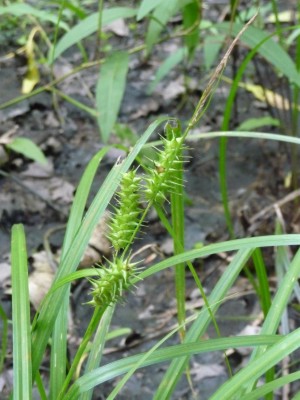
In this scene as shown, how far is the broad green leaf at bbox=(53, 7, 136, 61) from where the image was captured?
68.8 inches

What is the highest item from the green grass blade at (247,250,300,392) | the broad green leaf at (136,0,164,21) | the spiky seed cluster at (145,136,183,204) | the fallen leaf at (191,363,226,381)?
the broad green leaf at (136,0,164,21)

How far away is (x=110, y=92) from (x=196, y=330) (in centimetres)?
→ 91

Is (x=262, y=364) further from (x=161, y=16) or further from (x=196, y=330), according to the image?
(x=161, y=16)

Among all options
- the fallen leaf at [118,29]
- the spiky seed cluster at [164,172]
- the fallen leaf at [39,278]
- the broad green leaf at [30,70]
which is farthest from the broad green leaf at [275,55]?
the fallen leaf at [118,29]

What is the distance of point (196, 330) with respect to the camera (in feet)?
3.34

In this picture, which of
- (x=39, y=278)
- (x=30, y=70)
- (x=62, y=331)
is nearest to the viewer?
(x=62, y=331)

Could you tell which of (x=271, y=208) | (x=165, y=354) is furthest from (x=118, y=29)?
(x=165, y=354)

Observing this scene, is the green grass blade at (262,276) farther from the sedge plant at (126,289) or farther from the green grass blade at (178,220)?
the green grass blade at (178,220)

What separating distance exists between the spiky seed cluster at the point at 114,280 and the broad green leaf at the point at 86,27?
3.42ft

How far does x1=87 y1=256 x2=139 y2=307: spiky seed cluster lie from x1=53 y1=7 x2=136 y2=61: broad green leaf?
1.04 metres

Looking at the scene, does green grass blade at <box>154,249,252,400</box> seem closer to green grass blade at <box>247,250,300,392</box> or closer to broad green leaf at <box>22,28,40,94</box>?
green grass blade at <box>247,250,300,392</box>

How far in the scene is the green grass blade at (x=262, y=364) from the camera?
2.71 ft

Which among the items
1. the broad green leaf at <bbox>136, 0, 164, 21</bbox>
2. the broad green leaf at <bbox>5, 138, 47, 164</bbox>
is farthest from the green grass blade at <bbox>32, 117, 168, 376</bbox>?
the broad green leaf at <bbox>5, 138, 47, 164</bbox>

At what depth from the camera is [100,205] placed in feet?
3.11
